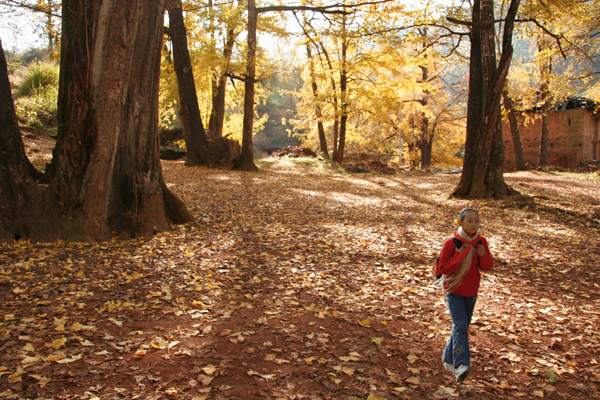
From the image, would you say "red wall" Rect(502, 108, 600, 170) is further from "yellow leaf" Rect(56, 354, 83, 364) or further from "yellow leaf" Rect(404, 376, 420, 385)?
"yellow leaf" Rect(56, 354, 83, 364)

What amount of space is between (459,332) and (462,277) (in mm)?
439

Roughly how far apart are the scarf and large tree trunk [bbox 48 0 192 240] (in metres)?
5.08

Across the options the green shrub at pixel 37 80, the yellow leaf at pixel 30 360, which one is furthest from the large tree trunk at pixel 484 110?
the green shrub at pixel 37 80

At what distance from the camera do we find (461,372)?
3.35 meters

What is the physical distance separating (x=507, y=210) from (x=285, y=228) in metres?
6.04

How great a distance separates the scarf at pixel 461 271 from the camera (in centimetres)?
340

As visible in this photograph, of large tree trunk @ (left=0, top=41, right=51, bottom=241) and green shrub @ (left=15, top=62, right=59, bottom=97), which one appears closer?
large tree trunk @ (left=0, top=41, right=51, bottom=241)

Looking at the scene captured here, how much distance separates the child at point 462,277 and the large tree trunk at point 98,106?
16.7ft

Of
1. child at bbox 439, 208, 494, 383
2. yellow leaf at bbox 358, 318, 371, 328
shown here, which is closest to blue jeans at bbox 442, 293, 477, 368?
child at bbox 439, 208, 494, 383

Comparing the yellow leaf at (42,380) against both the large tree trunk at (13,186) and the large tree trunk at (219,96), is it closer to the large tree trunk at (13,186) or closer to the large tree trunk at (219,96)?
the large tree trunk at (13,186)

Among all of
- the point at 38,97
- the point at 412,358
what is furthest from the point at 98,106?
the point at 38,97

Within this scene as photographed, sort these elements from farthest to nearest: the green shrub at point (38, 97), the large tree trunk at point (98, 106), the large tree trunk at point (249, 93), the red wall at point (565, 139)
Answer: the red wall at point (565, 139) → the green shrub at point (38, 97) → the large tree trunk at point (249, 93) → the large tree trunk at point (98, 106)

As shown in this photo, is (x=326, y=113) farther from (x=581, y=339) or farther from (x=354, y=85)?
(x=581, y=339)

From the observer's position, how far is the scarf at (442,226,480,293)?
340 cm
